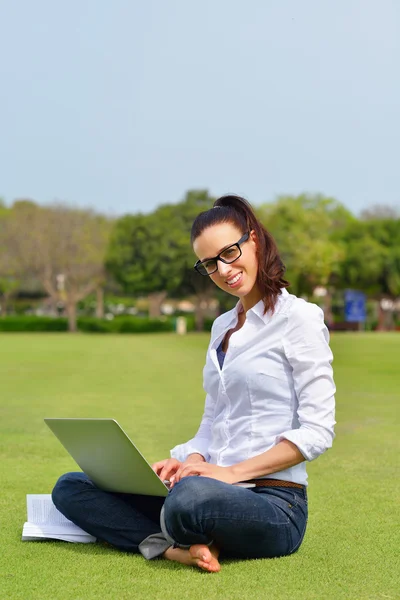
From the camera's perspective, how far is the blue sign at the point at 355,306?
54.0 meters

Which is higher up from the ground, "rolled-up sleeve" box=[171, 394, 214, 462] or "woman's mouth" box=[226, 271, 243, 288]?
"woman's mouth" box=[226, 271, 243, 288]

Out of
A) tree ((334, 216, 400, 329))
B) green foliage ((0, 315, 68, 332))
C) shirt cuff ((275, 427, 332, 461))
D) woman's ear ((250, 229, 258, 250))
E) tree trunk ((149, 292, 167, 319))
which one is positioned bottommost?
green foliage ((0, 315, 68, 332))

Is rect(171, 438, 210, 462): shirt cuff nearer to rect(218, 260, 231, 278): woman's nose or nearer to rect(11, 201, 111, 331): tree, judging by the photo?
rect(218, 260, 231, 278): woman's nose

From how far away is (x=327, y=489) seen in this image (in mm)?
5426

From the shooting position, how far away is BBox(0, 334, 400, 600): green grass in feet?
10.6

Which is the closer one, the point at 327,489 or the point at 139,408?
the point at 327,489

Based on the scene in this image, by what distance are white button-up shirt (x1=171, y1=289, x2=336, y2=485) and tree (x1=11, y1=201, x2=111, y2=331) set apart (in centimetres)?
4400

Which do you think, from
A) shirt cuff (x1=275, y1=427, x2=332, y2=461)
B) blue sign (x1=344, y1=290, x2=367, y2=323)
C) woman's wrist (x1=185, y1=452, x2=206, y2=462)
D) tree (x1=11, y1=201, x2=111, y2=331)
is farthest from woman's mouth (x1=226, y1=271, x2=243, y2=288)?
blue sign (x1=344, y1=290, x2=367, y2=323)

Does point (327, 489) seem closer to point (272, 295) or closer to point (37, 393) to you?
point (272, 295)

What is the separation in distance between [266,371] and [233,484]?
46 cm

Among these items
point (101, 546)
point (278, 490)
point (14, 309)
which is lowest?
point (14, 309)

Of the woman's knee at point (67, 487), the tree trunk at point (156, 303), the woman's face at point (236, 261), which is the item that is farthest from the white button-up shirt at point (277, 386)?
the tree trunk at point (156, 303)

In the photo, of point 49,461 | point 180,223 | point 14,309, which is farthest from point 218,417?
point 14,309

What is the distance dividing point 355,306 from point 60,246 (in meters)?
19.0
